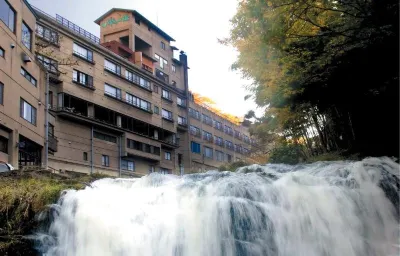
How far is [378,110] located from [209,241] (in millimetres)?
8362

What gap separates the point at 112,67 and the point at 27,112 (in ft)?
62.7

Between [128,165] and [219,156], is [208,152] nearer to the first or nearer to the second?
[219,156]

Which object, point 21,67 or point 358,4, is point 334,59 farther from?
point 21,67

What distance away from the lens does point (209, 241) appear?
31.8ft

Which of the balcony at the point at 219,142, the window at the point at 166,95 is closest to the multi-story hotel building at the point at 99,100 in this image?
the window at the point at 166,95

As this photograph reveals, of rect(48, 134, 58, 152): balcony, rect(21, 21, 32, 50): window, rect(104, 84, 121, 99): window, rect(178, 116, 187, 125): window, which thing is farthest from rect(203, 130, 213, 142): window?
rect(21, 21, 32, 50): window

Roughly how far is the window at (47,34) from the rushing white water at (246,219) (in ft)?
95.0

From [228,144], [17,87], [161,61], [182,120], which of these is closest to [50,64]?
[17,87]

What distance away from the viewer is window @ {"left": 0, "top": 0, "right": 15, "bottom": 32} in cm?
2430

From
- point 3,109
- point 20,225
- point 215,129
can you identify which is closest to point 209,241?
point 20,225

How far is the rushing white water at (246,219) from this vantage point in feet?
31.2

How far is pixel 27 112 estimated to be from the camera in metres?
27.1

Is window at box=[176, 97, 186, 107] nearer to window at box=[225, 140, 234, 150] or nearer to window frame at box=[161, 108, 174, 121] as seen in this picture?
window frame at box=[161, 108, 174, 121]

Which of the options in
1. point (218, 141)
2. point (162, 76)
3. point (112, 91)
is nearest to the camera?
point (112, 91)
